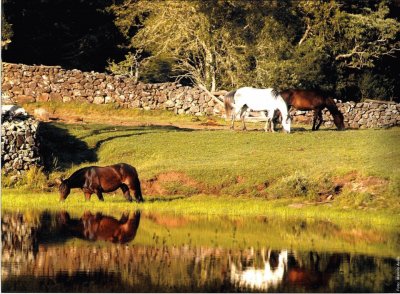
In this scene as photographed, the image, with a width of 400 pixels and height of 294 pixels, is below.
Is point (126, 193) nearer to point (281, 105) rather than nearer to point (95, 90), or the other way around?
point (281, 105)

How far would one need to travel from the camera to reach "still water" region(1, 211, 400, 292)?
1836cm

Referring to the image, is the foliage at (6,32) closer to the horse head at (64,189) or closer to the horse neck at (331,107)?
the horse neck at (331,107)

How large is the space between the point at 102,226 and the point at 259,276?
5.28 metres

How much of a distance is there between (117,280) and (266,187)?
36.6 feet

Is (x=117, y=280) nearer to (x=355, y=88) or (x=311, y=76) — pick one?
(x=311, y=76)

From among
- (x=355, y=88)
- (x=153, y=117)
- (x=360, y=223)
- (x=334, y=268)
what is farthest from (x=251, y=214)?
(x=355, y=88)

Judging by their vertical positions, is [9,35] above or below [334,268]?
above

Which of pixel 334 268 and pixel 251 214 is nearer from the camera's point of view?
pixel 334 268

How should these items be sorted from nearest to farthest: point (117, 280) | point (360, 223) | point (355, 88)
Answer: point (117, 280) → point (360, 223) → point (355, 88)

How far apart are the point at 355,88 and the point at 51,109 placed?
12.3 m

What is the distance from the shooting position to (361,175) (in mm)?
28453

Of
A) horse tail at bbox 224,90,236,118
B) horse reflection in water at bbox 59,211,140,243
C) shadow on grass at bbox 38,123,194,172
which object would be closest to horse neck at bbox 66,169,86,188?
horse reflection in water at bbox 59,211,140,243

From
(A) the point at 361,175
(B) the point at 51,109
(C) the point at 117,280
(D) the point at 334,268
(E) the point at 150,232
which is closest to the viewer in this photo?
(C) the point at 117,280

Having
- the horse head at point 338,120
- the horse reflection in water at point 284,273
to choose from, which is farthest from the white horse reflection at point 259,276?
the horse head at point 338,120
